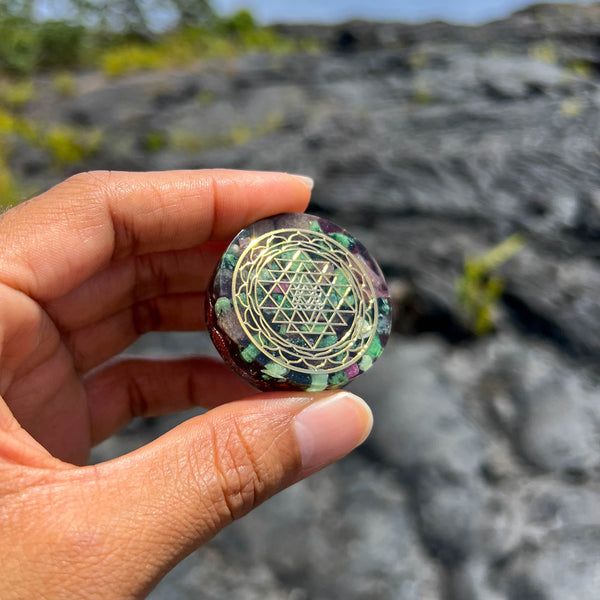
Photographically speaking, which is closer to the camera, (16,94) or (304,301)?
(304,301)

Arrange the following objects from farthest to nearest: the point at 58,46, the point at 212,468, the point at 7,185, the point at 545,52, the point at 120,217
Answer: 1. the point at 58,46
2. the point at 545,52
3. the point at 7,185
4. the point at 120,217
5. the point at 212,468

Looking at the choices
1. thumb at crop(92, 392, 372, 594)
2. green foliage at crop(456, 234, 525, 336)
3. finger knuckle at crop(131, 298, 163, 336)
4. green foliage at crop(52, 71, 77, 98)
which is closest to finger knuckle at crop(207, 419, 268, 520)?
thumb at crop(92, 392, 372, 594)

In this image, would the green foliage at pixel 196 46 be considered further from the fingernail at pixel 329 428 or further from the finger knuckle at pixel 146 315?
the fingernail at pixel 329 428

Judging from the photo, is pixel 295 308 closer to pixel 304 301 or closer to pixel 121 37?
pixel 304 301

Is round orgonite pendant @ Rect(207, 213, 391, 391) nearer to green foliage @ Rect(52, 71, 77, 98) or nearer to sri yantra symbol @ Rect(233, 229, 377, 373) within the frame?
sri yantra symbol @ Rect(233, 229, 377, 373)

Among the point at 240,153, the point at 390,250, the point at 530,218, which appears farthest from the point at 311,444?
the point at 240,153

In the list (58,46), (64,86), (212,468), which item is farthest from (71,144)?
(212,468)
